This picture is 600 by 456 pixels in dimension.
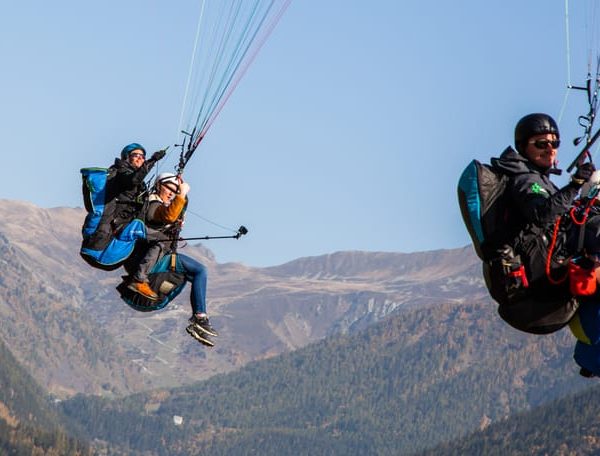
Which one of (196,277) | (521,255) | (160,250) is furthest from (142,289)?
(521,255)

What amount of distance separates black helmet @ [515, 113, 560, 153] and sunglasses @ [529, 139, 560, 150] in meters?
0.08

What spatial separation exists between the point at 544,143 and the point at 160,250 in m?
9.05

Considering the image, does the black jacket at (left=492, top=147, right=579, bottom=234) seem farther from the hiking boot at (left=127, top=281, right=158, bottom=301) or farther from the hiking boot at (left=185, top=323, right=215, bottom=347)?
the hiking boot at (left=127, top=281, right=158, bottom=301)

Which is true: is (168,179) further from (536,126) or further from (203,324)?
(536,126)

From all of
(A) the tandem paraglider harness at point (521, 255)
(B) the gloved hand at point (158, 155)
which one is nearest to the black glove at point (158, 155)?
(B) the gloved hand at point (158, 155)

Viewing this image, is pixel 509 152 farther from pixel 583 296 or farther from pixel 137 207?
pixel 137 207

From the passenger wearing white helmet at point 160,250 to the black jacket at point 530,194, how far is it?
782 centimetres

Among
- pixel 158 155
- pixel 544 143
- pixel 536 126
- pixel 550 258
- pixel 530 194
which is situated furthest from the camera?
pixel 158 155

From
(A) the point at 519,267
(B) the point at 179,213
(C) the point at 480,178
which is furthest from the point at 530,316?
(B) the point at 179,213

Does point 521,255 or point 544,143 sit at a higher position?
point 544,143

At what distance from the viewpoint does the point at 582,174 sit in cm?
1387

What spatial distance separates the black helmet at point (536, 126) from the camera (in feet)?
47.6

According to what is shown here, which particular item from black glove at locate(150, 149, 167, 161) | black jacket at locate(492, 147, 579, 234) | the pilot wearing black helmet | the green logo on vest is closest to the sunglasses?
the pilot wearing black helmet

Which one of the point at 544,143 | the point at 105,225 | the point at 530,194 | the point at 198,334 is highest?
the point at 544,143
